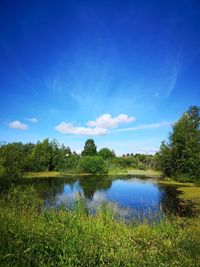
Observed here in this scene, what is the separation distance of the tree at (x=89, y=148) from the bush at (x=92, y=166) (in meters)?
19.4

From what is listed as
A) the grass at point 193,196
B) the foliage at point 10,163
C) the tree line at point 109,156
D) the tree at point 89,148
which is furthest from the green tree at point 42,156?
the grass at point 193,196

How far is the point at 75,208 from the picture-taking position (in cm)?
870

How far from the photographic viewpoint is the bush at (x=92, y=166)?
220 feet

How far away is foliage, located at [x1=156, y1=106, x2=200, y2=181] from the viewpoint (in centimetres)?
4159

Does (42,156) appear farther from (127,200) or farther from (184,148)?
(127,200)

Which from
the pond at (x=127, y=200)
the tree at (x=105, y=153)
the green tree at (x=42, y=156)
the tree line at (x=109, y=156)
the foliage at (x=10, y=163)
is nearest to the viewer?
the pond at (x=127, y=200)

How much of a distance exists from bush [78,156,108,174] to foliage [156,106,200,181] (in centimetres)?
2282

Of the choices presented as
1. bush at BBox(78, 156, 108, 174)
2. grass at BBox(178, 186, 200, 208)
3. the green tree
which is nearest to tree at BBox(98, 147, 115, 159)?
bush at BBox(78, 156, 108, 174)

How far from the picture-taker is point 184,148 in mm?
43906

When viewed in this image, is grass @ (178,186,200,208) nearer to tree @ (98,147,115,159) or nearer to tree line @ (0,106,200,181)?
tree line @ (0,106,200,181)

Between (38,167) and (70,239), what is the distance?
64.0 metres

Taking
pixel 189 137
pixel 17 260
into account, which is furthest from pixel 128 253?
pixel 189 137

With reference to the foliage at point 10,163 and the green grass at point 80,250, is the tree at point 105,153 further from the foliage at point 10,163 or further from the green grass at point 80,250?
the green grass at point 80,250

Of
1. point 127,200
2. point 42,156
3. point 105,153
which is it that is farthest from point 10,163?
point 105,153
